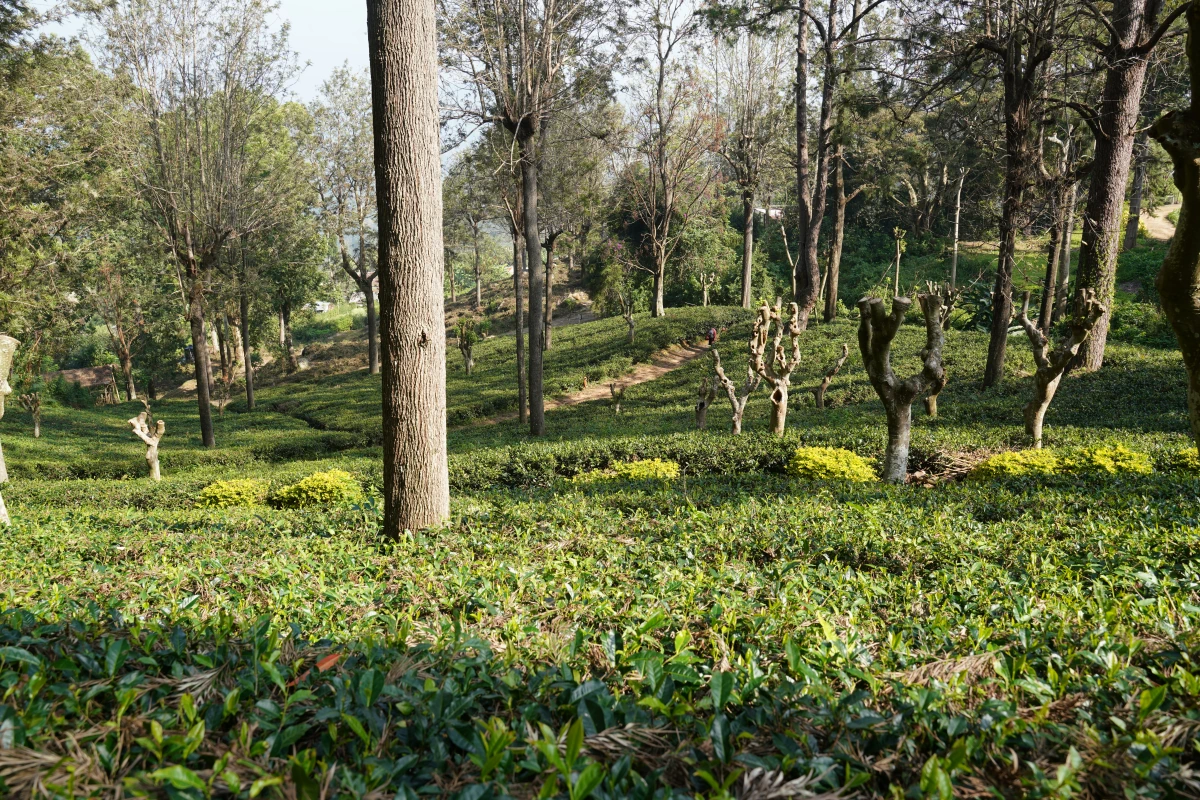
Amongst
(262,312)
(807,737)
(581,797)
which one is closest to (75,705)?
(581,797)

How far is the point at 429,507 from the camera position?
15.8 feet

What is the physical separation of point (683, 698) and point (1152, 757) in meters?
1.18

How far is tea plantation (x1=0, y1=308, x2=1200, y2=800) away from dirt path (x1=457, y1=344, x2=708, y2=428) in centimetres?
1376

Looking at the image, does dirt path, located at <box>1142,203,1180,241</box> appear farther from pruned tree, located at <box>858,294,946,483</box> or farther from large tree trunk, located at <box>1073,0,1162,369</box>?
pruned tree, located at <box>858,294,946,483</box>

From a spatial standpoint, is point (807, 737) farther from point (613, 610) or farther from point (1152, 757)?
point (613, 610)

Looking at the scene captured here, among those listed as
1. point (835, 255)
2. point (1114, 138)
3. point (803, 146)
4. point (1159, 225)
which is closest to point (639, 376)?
point (835, 255)

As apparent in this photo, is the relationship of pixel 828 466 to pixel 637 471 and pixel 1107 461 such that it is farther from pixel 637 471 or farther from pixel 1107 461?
pixel 1107 461

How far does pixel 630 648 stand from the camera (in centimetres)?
→ 234

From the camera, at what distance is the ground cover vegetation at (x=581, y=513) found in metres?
1.77

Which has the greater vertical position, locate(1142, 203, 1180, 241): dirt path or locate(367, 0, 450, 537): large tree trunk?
locate(1142, 203, 1180, 241): dirt path

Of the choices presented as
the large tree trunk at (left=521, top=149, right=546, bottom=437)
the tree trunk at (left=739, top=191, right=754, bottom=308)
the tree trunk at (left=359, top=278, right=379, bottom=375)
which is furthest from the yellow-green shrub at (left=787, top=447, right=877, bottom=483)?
the tree trunk at (left=359, top=278, right=379, bottom=375)

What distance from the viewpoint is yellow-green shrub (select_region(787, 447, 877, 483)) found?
830 cm

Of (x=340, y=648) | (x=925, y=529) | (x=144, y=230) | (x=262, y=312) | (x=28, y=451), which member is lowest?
(x=28, y=451)

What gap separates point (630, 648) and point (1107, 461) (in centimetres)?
725
